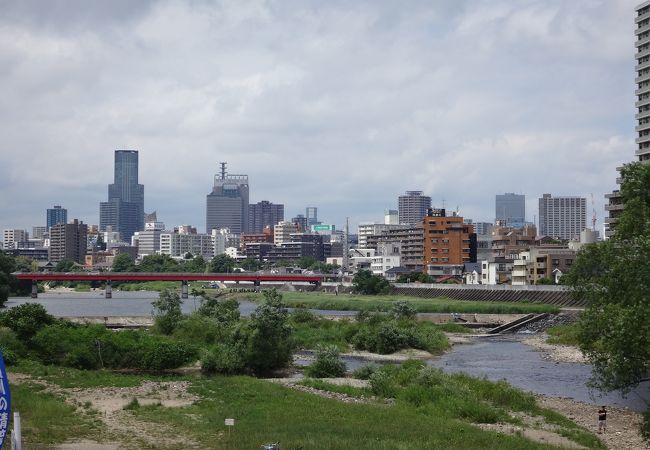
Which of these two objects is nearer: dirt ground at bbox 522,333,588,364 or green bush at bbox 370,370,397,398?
green bush at bbox 370,370,397,398

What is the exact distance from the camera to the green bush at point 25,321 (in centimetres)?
5597

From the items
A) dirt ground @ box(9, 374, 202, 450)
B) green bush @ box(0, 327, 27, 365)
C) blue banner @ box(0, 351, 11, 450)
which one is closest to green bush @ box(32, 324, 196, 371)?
green bush @ box(0, 327, 27, 365)

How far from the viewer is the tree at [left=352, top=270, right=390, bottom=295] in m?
180

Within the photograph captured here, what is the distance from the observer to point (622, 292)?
129 ft

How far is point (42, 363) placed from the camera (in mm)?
53281

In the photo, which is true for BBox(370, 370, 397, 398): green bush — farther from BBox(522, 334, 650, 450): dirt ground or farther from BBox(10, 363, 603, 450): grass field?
BBox(522, 334, 650, 450): dirt ground

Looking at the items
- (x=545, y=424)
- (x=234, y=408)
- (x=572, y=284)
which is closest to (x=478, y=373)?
(x=572, y=284)

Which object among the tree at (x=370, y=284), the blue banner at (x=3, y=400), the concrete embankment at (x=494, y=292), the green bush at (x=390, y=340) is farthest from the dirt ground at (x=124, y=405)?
the tree at (x=370, y=284)

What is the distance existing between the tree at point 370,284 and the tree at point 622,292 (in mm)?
133392

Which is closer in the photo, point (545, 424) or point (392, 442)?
point (392, 442)

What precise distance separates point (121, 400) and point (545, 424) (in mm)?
20814

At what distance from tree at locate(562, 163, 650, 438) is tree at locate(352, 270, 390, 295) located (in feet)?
438

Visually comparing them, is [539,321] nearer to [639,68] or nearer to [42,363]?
[639,68]

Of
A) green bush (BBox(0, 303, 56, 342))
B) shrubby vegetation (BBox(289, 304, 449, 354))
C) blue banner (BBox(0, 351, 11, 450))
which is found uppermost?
blue banner (BBox(0, 351, 11, 450))
